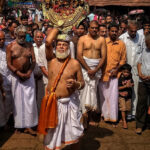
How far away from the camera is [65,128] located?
11.8 feet

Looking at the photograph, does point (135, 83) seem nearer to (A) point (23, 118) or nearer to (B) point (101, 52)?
(B) point (101, 52)

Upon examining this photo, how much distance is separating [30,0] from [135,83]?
24945 millimetres

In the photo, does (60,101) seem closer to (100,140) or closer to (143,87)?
(100,140)

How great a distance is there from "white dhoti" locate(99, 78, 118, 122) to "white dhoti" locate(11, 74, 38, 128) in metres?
1.68

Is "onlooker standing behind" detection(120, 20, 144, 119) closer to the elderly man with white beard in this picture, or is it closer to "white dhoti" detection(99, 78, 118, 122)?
"white dhoti" detection(99, 78, 118, 122)

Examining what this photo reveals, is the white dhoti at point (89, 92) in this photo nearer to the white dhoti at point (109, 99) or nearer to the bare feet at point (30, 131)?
the white dhoti at point (109, 99)

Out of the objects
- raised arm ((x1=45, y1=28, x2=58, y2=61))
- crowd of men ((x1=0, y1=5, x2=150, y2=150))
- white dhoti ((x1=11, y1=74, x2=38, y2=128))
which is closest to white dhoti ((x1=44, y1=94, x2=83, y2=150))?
crowd of men ((x1=0, y1=5, x2=150, y2=150))

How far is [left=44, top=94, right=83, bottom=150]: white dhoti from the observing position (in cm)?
351

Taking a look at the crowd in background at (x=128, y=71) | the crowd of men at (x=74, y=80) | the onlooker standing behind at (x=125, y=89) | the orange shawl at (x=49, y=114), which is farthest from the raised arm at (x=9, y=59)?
the onlooker standing behind at (x=125, y=89)

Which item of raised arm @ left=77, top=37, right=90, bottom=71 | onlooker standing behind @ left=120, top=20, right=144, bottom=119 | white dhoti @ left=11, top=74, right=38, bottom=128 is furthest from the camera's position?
onlooker standing behind @ left=120, top=20, right=144, bottom=119

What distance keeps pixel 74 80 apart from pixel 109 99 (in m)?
2.39

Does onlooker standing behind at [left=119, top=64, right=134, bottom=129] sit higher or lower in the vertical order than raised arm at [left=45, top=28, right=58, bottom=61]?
lower

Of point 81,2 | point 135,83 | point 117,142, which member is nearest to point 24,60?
point 81,2

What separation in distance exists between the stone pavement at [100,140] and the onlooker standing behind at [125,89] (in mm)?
475
